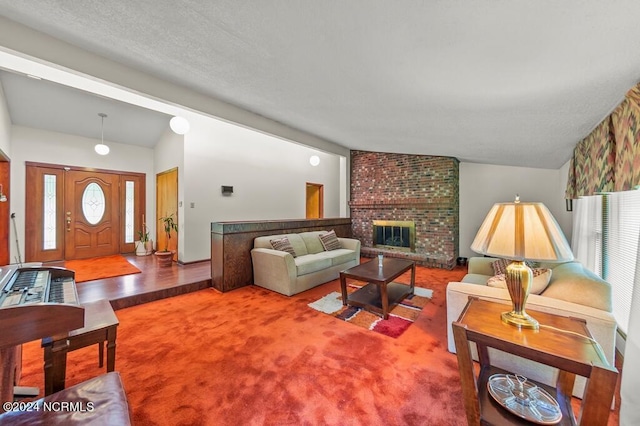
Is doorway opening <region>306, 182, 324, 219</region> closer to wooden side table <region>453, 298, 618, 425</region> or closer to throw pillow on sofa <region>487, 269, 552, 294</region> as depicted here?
throw pillow on sofa <region>487, 269, 552, 294</region>

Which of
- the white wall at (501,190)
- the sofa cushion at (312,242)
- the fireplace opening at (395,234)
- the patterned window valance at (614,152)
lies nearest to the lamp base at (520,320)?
the patterned window valance at (614,152)

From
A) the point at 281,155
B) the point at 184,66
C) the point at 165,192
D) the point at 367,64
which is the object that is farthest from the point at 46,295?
the point at 281,155

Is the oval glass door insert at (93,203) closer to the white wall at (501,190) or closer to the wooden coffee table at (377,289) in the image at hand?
the wooden coffee table at (377,289)

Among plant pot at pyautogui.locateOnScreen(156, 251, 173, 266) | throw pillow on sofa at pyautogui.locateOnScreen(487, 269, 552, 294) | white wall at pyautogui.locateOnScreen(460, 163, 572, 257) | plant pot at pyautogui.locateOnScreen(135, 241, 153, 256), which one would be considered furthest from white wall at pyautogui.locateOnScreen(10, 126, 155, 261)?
white wall at pyautogui.locateOnScreen(460, 163, 572, 257)

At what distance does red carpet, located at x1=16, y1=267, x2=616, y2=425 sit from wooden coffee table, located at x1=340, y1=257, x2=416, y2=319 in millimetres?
348

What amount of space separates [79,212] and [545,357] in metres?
7.16

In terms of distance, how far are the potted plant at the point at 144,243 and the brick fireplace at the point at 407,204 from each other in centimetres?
485

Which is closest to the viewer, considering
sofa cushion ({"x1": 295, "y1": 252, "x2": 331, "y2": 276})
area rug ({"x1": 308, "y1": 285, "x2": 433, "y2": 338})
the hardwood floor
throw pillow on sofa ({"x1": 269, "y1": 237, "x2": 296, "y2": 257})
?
area rug ({"x1": 308, "y1": 285, "x2": 433, "y2": 338})

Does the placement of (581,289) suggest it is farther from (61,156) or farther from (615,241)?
(61,156)

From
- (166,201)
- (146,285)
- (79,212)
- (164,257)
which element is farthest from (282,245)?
(79,212)

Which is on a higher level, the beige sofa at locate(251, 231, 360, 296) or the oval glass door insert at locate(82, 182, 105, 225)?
the oval glass door insert at locate(82, 182, 105, 225)

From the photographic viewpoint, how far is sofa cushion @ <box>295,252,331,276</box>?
3441mm

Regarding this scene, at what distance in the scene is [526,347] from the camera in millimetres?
1177

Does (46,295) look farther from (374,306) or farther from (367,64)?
(374,306)
